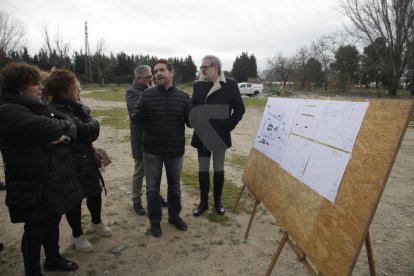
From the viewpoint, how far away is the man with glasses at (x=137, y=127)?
3742mm

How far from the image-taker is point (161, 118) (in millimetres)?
3275

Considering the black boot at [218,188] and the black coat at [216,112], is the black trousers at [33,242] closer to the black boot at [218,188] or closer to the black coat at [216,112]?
the black coat at [216,112]

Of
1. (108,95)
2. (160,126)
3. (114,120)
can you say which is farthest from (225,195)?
(108,95)

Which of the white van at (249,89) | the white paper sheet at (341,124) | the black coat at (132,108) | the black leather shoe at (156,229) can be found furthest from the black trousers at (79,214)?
the white van at (249,89)

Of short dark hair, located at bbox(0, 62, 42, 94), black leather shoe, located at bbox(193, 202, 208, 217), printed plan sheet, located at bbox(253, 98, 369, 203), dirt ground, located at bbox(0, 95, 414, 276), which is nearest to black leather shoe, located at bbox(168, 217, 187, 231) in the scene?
dirt ground, located at bbox(0, 95, 414, 276)

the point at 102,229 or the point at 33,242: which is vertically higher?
the point at 33,242

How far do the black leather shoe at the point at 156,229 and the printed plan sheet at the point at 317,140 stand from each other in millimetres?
1501

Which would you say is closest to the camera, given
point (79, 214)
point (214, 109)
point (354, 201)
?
point (354, 201)

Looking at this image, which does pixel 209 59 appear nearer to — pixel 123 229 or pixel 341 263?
pixel 123 229

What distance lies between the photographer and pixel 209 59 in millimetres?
3674

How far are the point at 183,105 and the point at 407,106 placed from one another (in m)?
2.22

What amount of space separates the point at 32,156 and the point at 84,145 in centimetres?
63

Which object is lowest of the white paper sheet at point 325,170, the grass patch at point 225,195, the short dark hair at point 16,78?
the grass patch at point 225,195

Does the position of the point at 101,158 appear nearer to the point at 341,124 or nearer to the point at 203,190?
the point at 203,190
